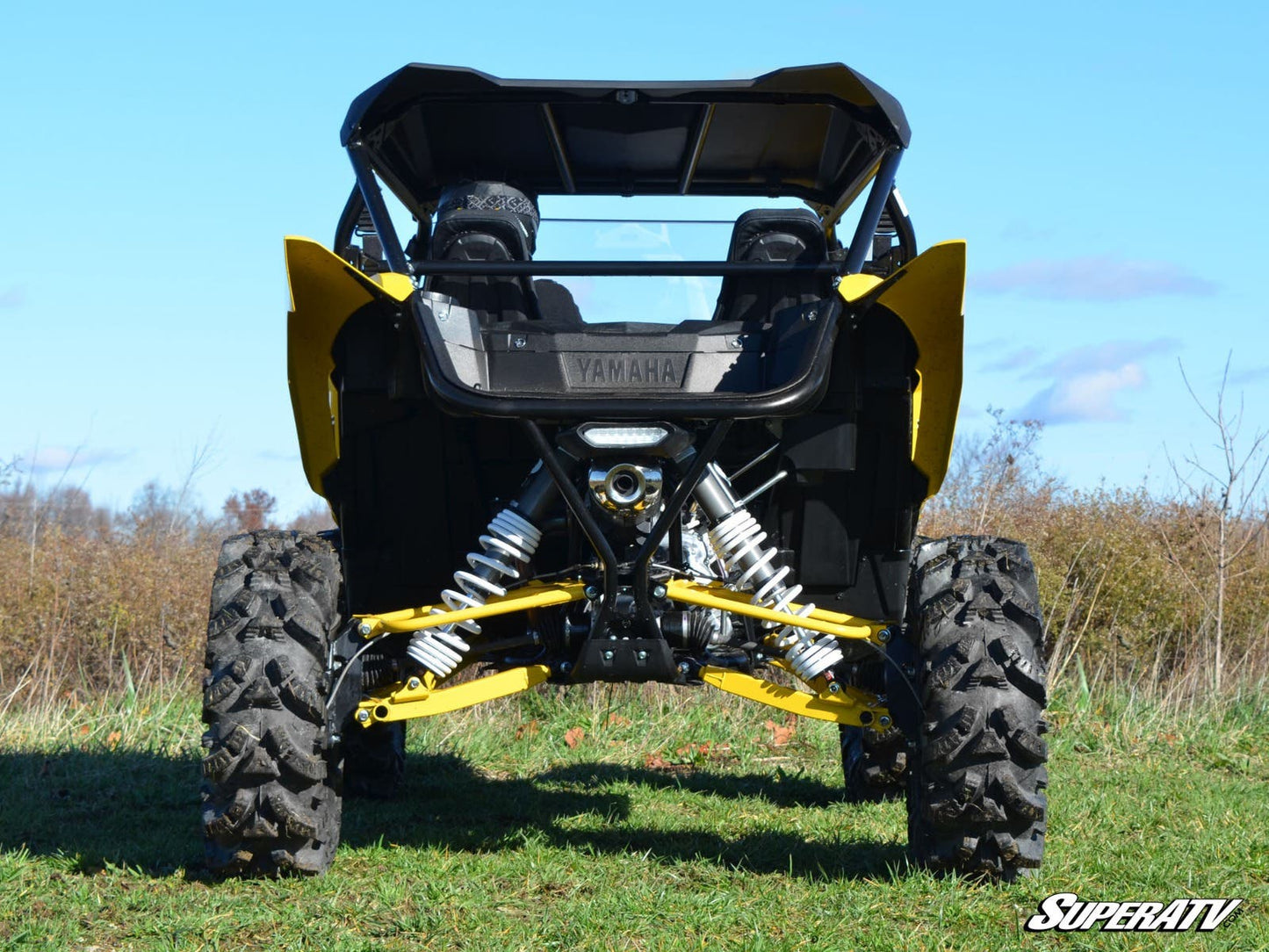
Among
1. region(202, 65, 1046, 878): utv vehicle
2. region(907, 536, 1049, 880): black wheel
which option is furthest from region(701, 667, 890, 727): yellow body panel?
region(907, 536, 1049, 880): black wheel

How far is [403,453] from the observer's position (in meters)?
4.77

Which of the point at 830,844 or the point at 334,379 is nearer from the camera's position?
the point at 334,379

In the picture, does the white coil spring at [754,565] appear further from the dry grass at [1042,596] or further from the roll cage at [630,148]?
the dry grass at [1042,596]

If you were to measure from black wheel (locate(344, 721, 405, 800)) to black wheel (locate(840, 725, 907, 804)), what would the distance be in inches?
78.2

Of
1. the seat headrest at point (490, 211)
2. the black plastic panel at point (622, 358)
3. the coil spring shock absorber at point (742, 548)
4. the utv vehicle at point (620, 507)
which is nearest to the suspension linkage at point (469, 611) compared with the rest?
the utv vehicle at point (620, 507)

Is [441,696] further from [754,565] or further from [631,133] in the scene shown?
[631,133]

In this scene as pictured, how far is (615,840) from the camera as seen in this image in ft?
16.8

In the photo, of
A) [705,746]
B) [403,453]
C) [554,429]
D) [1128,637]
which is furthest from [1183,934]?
[1128,637]

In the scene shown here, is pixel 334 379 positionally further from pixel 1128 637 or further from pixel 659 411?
pixel 1128 637

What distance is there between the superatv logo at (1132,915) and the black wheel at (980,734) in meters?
0.19

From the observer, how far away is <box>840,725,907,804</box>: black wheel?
6.02 m

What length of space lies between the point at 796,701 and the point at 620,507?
2.85 feet

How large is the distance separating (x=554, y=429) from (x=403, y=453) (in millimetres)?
553

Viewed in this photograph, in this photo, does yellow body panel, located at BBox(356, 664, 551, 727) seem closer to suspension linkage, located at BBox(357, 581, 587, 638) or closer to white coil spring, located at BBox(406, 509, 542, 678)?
white coil spring, located at BBox(406, 509, 542, 678)
